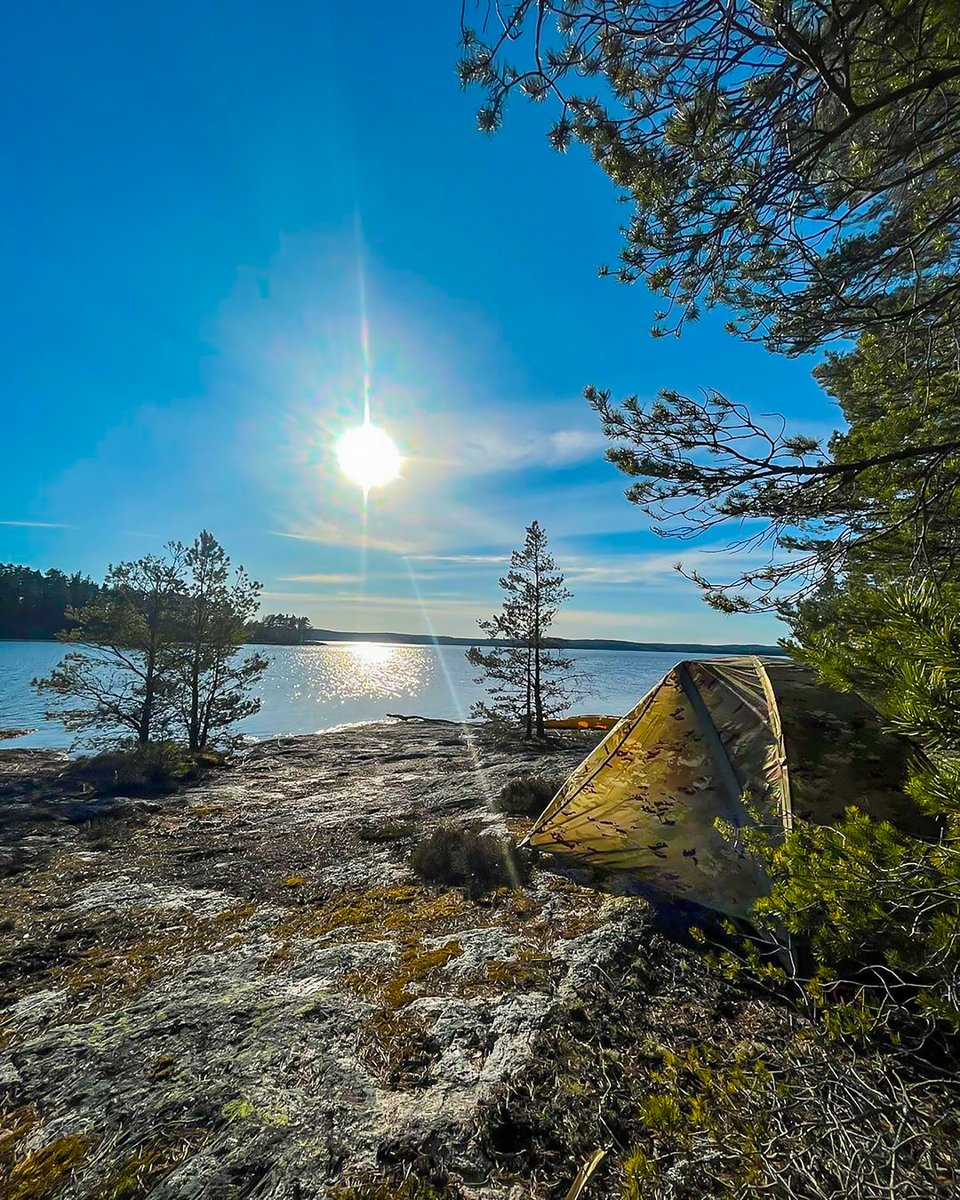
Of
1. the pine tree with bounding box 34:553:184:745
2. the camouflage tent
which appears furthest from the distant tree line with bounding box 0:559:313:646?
the camouflage tent

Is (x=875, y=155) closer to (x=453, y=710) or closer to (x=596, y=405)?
(x=596, y=405)

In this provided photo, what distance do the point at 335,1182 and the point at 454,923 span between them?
100 inches

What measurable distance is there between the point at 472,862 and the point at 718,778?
3026 millimetres

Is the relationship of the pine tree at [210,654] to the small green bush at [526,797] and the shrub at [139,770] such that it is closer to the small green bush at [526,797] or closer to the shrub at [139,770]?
the shrub at [139,770]

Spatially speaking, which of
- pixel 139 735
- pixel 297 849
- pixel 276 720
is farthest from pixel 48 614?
pixel 297 849

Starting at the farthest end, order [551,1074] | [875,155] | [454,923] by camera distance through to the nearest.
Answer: [454,923] → [875,155] → [551,1074]

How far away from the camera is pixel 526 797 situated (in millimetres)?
8375

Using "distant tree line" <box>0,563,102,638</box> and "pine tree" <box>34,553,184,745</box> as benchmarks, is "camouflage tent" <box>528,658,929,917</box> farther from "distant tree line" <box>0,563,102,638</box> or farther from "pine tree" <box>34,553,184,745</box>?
"distant tree line" <box>0,563,102,638</box>

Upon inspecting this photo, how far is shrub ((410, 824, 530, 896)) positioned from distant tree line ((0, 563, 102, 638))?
99997 millimetres

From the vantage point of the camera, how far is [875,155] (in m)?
3.21

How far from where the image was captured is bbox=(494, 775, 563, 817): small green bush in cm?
808

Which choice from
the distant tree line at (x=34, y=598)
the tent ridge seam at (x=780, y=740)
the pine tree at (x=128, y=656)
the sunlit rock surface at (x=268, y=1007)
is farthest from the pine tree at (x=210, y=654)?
the distant tree line at (x=34, y=598)

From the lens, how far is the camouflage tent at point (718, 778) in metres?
3.85

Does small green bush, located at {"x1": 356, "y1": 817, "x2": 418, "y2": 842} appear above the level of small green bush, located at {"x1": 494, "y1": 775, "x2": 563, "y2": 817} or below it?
below
